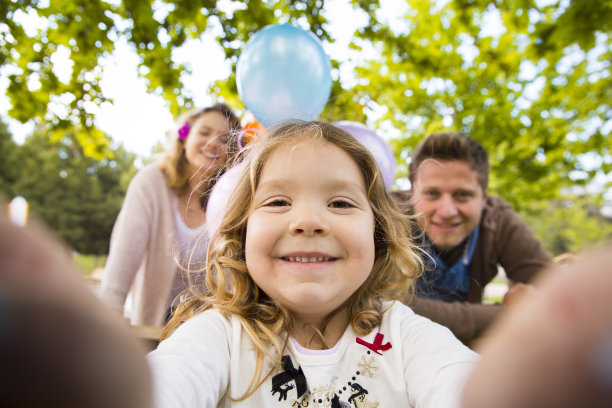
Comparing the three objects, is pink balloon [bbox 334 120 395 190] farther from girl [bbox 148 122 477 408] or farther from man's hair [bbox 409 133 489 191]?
man's hair [bbox 409 133 489 191]

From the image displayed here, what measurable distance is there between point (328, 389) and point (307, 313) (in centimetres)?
24

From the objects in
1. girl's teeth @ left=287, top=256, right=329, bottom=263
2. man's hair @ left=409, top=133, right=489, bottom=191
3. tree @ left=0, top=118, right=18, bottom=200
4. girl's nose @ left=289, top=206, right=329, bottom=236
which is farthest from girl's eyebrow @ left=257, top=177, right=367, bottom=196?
tree @ left=0, top=118, right=18, bottom=200

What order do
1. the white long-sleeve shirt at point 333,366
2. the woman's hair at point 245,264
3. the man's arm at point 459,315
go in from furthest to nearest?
the man's arm at point 459,315 < the woman's hair at point 245,264 < the white long-sleeve shirt at point 333,366

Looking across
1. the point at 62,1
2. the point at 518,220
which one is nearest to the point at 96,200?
the point at 62,1

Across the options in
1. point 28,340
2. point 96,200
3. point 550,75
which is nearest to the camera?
point 28,340

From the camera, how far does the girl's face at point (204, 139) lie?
293 centimetres

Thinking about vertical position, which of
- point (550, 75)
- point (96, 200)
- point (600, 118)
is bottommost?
point (96, 200)

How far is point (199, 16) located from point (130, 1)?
657mm

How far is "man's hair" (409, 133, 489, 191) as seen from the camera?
109 inches

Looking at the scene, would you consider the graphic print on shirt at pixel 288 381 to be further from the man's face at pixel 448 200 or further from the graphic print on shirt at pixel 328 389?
the man's face at pixel 448 200

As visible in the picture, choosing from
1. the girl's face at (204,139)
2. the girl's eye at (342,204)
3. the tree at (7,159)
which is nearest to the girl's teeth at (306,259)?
the girl's eye at (342,204)

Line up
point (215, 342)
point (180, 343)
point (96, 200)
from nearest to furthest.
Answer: point (180, 343) < point (215, 342) < point (96, 200)

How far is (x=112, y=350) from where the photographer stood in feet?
1.42

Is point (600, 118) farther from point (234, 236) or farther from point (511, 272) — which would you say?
point (234, 236)
